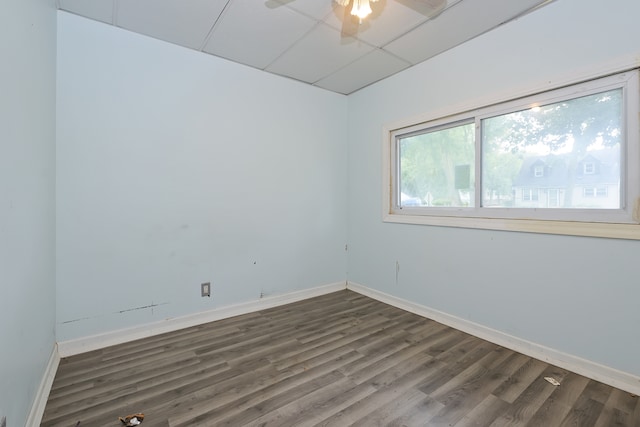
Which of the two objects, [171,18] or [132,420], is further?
[171,18]

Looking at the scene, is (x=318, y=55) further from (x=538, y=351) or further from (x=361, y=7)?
(x=538, y=351)

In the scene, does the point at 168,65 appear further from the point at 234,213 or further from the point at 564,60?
the point at 564,60

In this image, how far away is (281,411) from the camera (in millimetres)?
1569

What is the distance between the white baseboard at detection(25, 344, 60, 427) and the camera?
1.41 meters

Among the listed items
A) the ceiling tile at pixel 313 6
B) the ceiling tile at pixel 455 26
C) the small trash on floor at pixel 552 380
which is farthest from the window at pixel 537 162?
the ceiling tile at pixel 313 6

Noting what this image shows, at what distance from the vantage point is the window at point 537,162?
1.81m

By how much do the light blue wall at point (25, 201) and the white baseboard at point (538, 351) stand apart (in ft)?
9.52

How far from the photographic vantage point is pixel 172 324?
255cm

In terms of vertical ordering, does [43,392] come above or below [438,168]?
below

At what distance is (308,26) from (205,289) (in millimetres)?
2524

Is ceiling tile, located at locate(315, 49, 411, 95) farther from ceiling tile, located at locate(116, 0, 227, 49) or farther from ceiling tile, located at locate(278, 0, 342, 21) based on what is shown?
ceiling tile, located at locate(116, 0, 227, 49)

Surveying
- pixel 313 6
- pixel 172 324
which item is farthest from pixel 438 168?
pixel 172 324

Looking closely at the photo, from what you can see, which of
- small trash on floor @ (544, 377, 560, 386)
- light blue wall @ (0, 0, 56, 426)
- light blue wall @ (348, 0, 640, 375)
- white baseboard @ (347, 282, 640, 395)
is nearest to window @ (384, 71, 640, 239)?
light blue wall @ (348, 0, 640, 375)

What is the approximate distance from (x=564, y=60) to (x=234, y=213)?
295 cm
